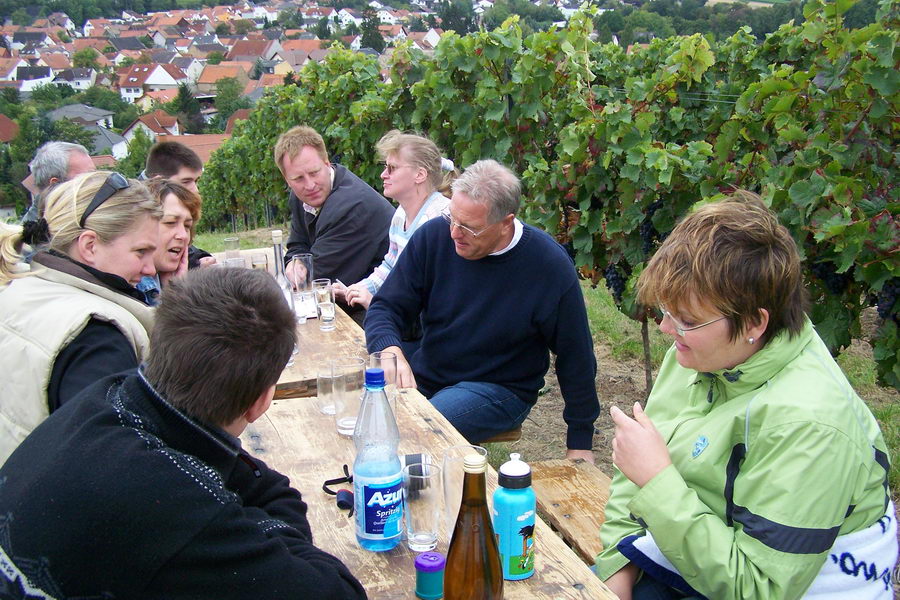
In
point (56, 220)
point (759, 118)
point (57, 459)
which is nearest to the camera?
point (57, 459)

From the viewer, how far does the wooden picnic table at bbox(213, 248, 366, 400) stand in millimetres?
2766

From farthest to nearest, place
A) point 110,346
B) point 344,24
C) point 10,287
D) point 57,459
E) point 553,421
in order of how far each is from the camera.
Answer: point 344,24
point 553,421
point 10,287
point 110,346
point 57,459

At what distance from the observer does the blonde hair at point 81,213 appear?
2.36 meters

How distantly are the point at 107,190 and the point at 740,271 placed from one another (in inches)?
74.0

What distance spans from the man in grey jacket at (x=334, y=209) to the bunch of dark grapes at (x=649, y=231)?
1.61 metres

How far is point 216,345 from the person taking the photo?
134cm

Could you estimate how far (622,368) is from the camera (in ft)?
16.9

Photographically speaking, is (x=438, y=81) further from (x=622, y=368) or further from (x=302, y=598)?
(x=302, y=598)

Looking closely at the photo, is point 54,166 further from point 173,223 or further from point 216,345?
point 216,345

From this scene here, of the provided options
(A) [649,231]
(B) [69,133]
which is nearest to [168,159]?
(A) [649,231]

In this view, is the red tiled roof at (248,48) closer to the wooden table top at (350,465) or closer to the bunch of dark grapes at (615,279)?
the bunch of dark grapes at (615,279)

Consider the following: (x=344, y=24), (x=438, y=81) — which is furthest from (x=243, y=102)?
(x=438, y=81)

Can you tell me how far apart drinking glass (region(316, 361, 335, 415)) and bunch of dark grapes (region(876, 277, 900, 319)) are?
2.08m

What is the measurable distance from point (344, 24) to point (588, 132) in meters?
96.5
